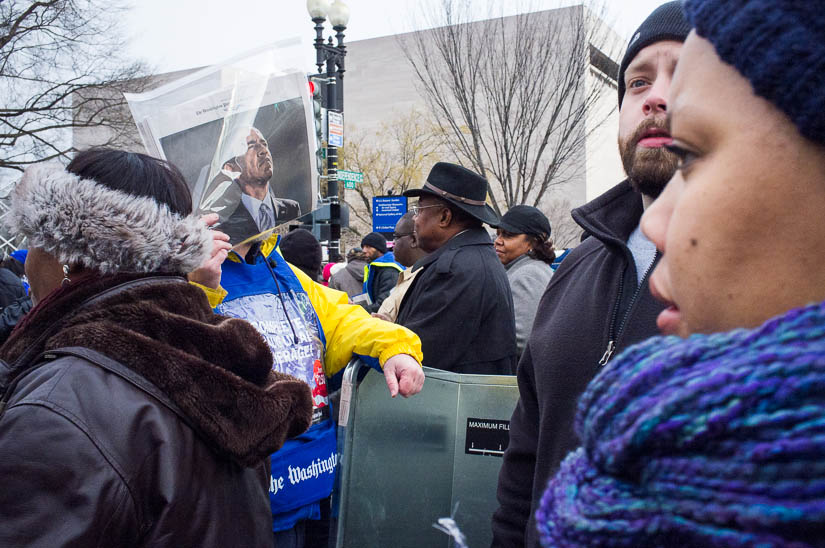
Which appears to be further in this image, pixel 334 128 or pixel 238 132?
pixel 334 128

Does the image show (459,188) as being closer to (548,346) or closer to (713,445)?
(548,346)

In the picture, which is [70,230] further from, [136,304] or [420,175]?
[420,175]

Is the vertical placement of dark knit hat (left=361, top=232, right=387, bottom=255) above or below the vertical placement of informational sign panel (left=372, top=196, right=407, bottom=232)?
above

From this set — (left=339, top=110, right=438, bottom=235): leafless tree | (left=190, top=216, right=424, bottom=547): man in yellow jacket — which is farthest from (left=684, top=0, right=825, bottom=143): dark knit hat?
(left=339, top=110, right=438, bottom=235): leafless tree

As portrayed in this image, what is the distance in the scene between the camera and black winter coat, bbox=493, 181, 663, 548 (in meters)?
1.63

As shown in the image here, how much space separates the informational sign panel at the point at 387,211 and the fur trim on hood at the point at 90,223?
1645 centimetres

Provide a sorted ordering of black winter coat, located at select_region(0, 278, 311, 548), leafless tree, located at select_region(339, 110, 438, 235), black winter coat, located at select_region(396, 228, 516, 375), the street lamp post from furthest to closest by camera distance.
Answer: leafless tree, located at select_region(339, 110, 438, 235) < the street lamp post < black winter coat, located at select_region(396, 228, 516, 375) < black winter coat, located at select_region(0, 278, 311, 548)

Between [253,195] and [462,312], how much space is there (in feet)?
6.38

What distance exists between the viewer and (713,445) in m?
0.61

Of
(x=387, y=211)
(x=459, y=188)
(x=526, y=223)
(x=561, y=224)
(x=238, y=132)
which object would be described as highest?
(x=238, y=132)

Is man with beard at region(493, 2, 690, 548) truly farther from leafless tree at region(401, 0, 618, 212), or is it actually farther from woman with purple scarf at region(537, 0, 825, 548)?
leafless tree at region(401, 0, 618, 212)

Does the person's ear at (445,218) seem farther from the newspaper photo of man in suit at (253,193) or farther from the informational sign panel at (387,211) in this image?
the informational sign panel at (387,211)

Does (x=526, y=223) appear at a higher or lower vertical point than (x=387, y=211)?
higher

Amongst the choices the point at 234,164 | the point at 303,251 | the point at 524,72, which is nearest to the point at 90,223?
the point at 234,164
